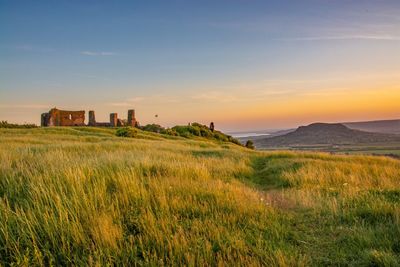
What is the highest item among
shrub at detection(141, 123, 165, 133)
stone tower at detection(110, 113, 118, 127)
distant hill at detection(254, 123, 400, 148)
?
stone tower at detection(110, 113, 118, 127)

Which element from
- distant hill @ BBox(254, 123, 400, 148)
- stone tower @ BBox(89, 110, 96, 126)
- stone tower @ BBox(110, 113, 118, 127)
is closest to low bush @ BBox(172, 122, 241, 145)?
stone tower @ BBox(110, 113, 118, 127)

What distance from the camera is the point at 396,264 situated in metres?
3.72

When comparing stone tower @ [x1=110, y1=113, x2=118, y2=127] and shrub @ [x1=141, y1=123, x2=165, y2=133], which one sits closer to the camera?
shrub @ [x1=141, y1=123, x2=165, y2=133]

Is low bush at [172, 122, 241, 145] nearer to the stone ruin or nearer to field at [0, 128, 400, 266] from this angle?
the stone ruin

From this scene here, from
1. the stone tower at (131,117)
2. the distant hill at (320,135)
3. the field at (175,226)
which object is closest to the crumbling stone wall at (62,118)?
the stone tower at (131,117)

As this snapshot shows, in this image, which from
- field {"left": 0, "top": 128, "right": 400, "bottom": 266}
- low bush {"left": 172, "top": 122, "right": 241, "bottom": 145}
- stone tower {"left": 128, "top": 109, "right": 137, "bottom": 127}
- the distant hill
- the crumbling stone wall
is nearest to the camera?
field {"left": 0, "top": 128, "right": 400, "bottom": 266}

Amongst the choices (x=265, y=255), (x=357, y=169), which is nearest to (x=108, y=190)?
(x=265, y=255)

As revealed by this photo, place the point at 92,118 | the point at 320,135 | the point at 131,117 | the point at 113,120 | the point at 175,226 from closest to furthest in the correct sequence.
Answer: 1. the point at 175,226
2. the point at 113,120
3. the point at 92,118
4. the point at 131,117
5. the point at 320,135

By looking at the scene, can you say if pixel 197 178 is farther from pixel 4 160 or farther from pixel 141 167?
pixel 4 160

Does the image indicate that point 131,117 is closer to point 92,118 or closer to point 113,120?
point 113,120

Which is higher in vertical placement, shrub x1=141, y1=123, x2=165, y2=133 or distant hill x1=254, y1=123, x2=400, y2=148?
shrub x1=141, y1=123, x2=165, y2=133

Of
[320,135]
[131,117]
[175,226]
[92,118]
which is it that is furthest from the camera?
[320,135]

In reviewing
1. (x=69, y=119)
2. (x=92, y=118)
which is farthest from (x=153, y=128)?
(x=69, y=119)

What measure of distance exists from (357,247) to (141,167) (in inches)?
231
